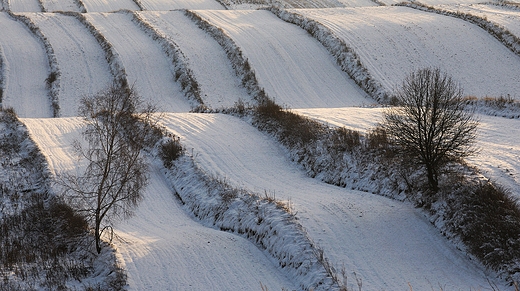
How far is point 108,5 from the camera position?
6800 centimetres

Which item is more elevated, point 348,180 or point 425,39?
point 425,39

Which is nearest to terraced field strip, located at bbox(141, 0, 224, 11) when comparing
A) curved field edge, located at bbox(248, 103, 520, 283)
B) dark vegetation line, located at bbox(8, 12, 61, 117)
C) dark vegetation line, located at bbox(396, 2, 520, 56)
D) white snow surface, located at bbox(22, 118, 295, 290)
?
dark vegetation line, located at bbox(8, 12, 61, 117)

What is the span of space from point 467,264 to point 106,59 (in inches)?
1542

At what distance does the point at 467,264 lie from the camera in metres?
16.7

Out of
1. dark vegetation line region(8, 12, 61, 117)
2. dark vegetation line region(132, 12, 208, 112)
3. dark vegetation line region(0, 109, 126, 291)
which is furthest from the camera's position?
dark vegetation line region(132, 12, 208, 112)

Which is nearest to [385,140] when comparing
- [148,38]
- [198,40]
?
[198,40]

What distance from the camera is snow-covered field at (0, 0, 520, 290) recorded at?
1745cm

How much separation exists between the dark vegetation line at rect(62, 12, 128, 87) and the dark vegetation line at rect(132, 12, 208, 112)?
4306 mm

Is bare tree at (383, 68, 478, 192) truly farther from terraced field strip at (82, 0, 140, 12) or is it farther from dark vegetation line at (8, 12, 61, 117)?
terraced field strip at (82, 0, 140, 12)

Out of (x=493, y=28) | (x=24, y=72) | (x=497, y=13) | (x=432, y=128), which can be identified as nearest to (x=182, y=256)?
(x=432, y=128)

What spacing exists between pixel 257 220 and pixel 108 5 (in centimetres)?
5574

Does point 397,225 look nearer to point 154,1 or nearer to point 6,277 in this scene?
point 6,277

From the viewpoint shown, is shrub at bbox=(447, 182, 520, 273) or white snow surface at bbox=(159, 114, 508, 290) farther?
white snow surface at bbox=(159, 114, 508, 290)

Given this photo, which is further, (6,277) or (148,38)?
(148,38)
